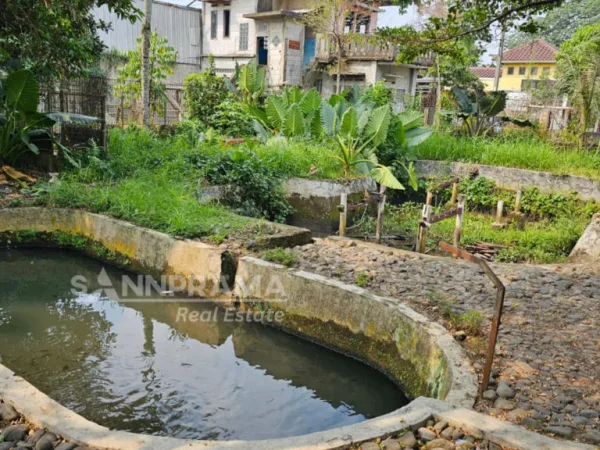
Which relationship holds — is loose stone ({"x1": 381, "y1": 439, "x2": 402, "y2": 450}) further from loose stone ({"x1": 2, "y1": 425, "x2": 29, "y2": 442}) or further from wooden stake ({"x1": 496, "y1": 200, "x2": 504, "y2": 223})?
wooden stake ({"x1": 496, "y1": 200, "x2": 504, "y2": 223})

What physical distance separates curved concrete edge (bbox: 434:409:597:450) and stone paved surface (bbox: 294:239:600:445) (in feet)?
0.74

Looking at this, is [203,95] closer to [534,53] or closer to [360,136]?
[360,136]

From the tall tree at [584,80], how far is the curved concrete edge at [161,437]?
1279 centimetres

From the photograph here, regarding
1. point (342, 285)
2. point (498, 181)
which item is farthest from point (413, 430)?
point (498, 181)

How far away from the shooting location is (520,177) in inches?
504

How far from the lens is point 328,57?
23.9 meters

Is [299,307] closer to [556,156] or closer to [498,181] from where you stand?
[498,181]

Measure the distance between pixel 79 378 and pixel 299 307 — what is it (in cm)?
231

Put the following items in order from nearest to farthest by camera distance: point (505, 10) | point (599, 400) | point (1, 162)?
point (599, 400) < point (505, 10) < point (1, 162)

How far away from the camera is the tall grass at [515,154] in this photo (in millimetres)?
12656

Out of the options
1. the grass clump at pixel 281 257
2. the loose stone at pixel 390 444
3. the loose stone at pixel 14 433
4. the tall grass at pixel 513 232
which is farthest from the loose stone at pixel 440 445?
the tall grass at pixel 513 232

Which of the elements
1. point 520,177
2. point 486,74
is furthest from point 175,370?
point 486,74

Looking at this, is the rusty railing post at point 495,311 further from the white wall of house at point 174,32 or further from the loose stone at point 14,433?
the white wall of house at point 174,32

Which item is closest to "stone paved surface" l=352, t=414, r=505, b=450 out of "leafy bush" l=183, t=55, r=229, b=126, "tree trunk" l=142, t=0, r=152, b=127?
"tree trunk" l=142, t=0, r=152, b=127
